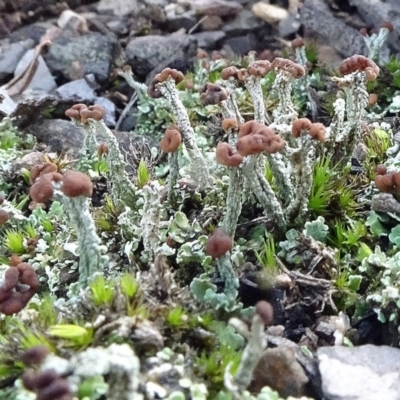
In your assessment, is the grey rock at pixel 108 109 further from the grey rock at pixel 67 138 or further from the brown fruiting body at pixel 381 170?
the brown fruiting body at pixel 381 170

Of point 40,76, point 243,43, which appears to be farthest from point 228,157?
point 243,43

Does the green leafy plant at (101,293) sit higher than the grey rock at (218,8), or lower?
higher

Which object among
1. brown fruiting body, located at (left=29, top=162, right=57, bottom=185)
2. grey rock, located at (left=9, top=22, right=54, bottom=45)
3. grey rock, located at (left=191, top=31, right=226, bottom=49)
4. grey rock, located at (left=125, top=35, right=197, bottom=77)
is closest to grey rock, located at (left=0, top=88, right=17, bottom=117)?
grey rock, located at (left=9, top=22, right=54, bottom=45)

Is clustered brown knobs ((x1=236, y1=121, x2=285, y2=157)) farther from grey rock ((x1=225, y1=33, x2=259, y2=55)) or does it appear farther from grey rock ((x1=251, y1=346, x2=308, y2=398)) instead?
grey rock ((x1=225, y1=33, x2=259, y2=55))

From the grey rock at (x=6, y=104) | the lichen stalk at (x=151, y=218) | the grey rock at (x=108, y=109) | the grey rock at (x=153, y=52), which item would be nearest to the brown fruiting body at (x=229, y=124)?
the lichen stalk at (x=151, y=218)

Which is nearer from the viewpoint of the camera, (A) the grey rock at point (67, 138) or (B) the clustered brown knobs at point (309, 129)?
(B) the clustered brown knobs at point (309, 129)

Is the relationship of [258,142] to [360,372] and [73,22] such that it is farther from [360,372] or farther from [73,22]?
[73,22]

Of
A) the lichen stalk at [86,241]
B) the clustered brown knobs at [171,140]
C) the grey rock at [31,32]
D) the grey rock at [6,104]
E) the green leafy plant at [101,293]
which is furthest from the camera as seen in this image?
the grey rock at [31,32]
